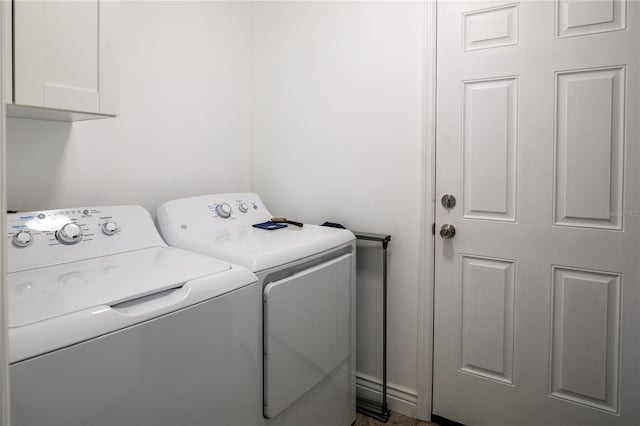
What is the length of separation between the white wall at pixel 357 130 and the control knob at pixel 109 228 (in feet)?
3.30

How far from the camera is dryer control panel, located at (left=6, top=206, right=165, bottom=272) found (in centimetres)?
119

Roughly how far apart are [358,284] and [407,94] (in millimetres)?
954

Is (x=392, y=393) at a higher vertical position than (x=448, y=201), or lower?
lower

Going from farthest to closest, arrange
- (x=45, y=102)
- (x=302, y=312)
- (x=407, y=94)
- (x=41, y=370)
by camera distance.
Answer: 1. (x=407, y=94)
2. (x=302, y=312)
3. (x=45, y=102)
4. (x=41, y=370)

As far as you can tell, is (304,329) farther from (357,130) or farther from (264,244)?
(357,130)

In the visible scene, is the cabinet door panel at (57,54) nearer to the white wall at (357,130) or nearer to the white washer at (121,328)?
the white washer at (121,328)

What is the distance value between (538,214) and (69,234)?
171cm

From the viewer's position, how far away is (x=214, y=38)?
209cm

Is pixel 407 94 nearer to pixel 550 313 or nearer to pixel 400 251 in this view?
pixel 400 251

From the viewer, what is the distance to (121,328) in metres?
0.88

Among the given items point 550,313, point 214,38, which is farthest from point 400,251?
point 214,38

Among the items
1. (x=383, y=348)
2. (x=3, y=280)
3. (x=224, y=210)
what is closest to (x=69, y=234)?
(x=224, y=210)

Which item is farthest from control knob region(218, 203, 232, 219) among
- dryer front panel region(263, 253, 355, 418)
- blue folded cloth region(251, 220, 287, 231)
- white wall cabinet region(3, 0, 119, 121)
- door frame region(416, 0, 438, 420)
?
door frame region(416, 0, 438, 420)

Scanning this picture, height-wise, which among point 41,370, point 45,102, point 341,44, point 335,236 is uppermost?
point 341,44
